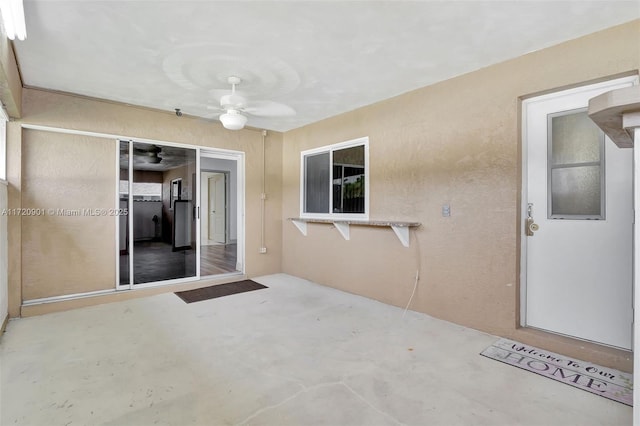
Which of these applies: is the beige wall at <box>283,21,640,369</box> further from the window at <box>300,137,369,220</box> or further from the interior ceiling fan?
the interior ceiling fan

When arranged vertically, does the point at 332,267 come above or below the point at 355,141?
below

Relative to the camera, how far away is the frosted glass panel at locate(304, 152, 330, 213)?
16.0 ft

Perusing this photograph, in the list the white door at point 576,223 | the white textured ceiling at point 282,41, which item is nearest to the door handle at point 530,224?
the white door at point 576,223

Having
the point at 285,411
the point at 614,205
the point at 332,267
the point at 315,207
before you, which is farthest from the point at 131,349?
the point at 614,205

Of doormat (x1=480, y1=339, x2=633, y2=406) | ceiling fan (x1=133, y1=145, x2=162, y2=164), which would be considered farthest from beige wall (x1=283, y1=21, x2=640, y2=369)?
ceiling fan (x1=133, y1=145, x2=162, y2=164)

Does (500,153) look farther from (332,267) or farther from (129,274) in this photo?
(129,274)

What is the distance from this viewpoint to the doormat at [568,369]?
2.06 metres

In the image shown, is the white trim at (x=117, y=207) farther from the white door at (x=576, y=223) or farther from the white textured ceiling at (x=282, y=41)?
the white door at (x=576, y=223)

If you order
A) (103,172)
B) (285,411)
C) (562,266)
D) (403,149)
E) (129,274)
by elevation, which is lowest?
(285,411)

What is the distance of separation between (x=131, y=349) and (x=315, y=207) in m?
3.10

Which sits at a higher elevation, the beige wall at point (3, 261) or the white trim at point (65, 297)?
the beige wall at point (3, 261)

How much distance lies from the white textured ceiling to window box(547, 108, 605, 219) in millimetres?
676

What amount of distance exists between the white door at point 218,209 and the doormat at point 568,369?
760 cm

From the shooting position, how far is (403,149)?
3732 millimetres
